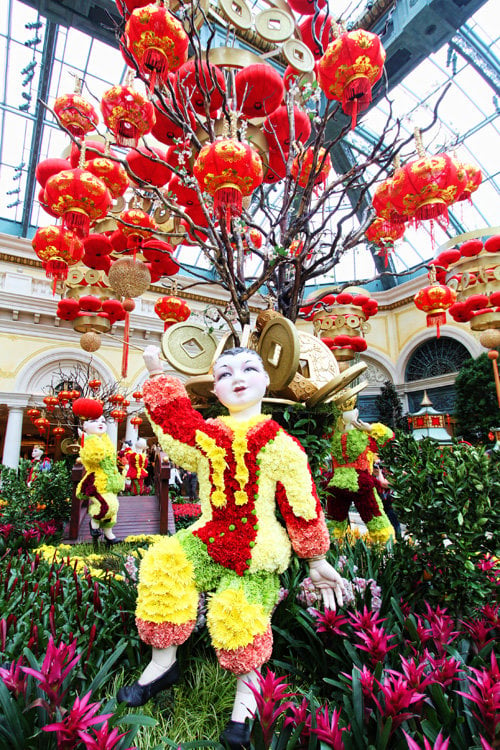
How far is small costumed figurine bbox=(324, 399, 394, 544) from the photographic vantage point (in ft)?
14.5

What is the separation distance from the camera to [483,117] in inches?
509

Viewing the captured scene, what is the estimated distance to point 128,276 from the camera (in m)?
4.43

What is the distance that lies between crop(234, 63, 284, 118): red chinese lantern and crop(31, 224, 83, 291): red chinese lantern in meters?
2.25

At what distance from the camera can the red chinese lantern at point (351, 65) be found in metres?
3.00

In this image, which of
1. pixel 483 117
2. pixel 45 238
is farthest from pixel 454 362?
pixel 45 238

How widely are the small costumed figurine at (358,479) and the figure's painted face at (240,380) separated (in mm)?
2496

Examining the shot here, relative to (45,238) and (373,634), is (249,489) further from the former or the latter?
(45,238)

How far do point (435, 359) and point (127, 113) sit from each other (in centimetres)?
1622

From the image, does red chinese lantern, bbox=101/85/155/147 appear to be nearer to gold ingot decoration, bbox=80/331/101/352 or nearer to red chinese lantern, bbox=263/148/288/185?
red chinese lantern, bbox=263/148/288/185

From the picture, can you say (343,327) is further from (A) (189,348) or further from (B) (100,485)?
(B) (100,485)

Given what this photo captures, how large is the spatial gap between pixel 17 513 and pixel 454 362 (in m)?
15.8

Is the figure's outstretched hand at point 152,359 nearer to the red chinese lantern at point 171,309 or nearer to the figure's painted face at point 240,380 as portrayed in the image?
the figure's painted face at point 240,380

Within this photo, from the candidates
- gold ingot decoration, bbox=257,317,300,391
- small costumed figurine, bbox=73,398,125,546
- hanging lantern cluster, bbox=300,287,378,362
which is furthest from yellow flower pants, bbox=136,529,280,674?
hanging lantern cluster, bbox=300,287,378,362

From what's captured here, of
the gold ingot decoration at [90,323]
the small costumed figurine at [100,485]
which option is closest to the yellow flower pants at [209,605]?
the small costumed figurine at [100,485]
